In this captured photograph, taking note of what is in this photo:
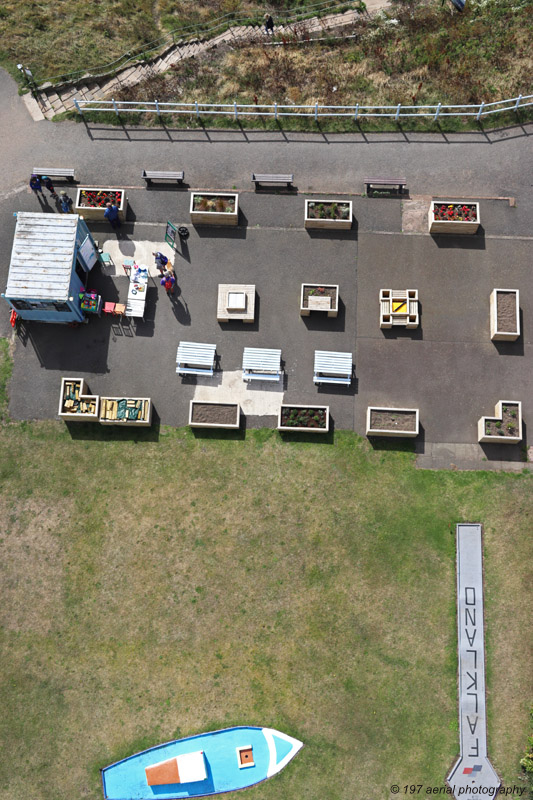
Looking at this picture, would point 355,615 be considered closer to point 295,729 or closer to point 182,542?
point 295,729

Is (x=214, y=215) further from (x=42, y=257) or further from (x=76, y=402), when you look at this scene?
(x=76, y=402)

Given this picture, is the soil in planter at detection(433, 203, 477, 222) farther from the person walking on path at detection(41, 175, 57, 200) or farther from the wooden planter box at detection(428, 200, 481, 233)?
the person walking on path at detection(41, 175, 57, 200)

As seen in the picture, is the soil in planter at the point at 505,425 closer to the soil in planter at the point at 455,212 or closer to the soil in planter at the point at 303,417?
the soil in planter at the point at 303,417

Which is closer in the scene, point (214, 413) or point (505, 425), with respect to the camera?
point (505, 425)

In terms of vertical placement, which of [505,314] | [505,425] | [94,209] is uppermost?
[94,209]

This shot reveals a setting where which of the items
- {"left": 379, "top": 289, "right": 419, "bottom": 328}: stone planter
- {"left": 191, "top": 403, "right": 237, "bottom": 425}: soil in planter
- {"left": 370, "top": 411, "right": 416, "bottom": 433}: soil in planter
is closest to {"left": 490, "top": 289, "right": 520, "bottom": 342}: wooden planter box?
{"left": 379, "top": 289, "right": 419, "bottom": 328}: stone planter

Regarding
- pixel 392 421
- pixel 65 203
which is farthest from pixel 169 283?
pixel 392 421

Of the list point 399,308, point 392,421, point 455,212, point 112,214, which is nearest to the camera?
point 392,421
